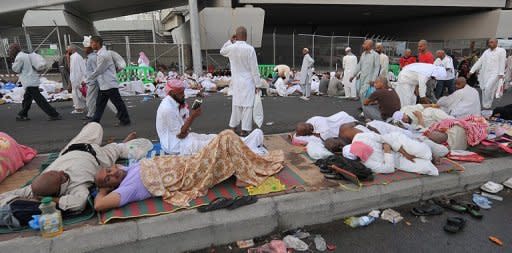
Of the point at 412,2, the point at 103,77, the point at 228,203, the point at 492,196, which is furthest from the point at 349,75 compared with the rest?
the point at 412,2

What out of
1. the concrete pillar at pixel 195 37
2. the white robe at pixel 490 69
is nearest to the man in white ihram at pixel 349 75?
the white robe at pixel 490 69

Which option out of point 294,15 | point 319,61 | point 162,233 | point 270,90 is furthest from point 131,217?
point 294,15

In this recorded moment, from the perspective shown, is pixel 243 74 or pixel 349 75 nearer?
pixel 243 74

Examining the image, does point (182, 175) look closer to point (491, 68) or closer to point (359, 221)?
point (359, 221)

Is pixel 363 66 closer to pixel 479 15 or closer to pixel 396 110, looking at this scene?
pixel 396 110

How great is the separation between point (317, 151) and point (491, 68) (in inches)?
252

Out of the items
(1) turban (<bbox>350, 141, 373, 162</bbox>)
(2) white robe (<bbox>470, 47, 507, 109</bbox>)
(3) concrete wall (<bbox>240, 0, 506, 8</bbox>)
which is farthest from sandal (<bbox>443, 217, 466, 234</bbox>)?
(3) concrete wall (<bbox>240, 0, 506, 8</bbox>)

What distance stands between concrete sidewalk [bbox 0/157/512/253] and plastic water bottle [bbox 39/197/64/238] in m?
0.06

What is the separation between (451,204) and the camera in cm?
364

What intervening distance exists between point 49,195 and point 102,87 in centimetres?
369

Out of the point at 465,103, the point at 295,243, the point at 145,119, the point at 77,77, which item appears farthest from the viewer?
the point at 77,77

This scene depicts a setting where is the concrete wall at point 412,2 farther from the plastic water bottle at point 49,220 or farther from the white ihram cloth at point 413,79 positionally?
the plastic water bottle at point 49,220

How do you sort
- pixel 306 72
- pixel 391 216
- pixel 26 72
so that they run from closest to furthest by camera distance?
pixel 391 216
pixel 26 72
pixel 306 72

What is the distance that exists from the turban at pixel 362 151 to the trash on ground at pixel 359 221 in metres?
0.73
